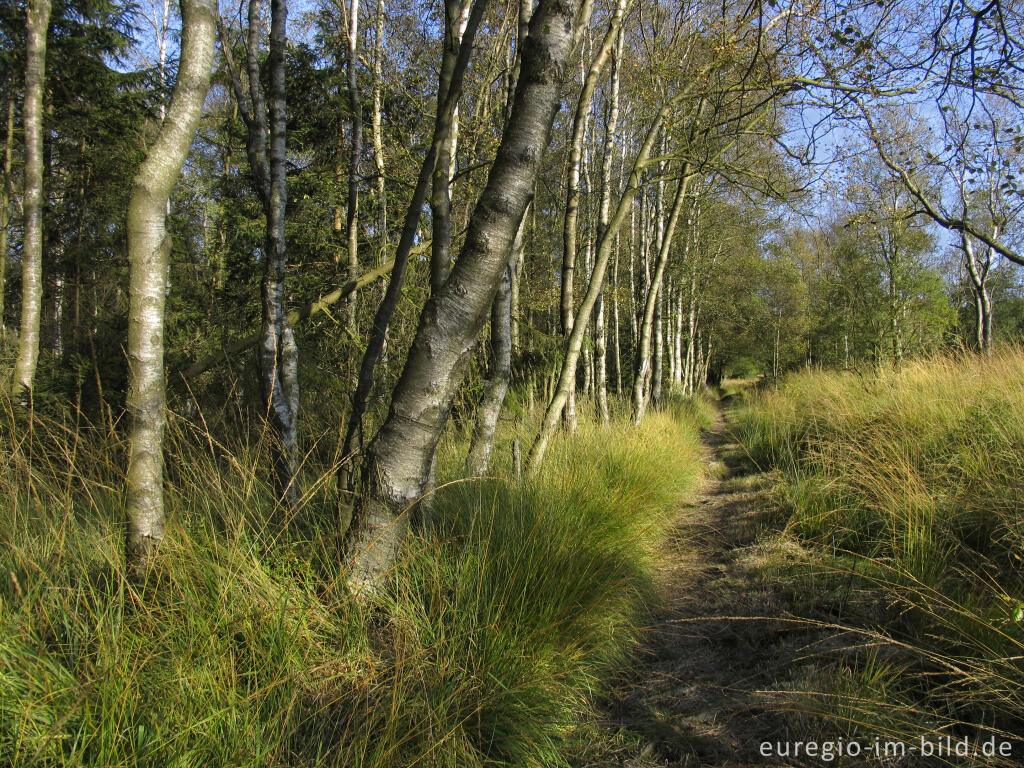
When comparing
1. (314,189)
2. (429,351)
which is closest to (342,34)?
(314,189)

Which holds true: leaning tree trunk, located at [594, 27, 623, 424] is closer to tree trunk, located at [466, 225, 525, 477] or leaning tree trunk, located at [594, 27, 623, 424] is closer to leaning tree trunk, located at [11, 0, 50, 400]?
tree trunk, located at [466, 225, 525, 477]

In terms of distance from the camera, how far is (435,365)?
219 centimetres

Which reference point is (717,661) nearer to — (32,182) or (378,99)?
(378,99)

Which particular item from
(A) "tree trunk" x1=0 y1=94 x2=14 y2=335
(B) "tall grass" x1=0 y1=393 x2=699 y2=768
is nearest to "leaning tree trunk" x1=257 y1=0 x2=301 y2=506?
(B) "tall grass" x1=0 y1=393 x2=699 y2=768

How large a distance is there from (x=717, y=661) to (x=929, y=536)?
1.59m

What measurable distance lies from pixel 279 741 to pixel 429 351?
1397 millimetres

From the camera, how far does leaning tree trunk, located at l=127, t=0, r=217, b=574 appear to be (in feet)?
6.41

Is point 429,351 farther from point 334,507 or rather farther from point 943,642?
point 943,642

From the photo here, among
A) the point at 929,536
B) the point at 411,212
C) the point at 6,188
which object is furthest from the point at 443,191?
the point at 6,188

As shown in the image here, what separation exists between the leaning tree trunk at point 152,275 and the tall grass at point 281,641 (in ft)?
0.41

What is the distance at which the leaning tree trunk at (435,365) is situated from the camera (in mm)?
2166

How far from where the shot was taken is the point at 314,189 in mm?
11227

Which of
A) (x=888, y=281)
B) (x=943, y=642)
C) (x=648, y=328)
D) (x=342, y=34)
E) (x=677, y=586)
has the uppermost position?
(x=342, y=34)

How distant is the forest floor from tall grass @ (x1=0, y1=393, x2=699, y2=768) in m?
0.25
